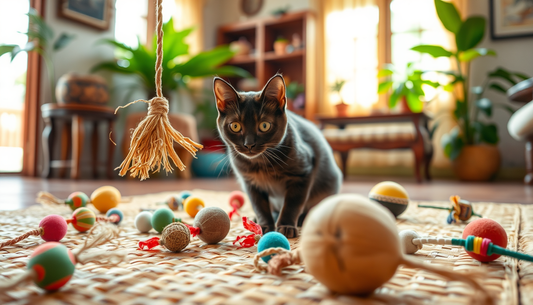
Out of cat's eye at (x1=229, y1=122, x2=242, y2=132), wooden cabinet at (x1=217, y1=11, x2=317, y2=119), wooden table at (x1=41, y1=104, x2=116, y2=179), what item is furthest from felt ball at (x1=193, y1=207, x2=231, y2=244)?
wooden cabinet at (x1=217, y1=11, x2=317, y2=119)

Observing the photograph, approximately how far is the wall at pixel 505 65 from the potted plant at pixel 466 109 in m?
0.42

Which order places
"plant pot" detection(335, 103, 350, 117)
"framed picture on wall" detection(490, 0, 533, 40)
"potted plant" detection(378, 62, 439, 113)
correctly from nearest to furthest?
"potted plant" detection(378, 62, 439, 113), "framed picture on wall" detection(490, 0, 533, 40), "plant pot" detection(335, 103, 350, 117)

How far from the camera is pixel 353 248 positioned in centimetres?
43

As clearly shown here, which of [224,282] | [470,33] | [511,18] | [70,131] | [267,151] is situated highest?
[511,18]

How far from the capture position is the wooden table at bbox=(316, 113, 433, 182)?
3451 mm

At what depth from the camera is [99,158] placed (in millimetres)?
3777

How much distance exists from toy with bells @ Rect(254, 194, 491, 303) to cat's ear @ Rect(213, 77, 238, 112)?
571 mm

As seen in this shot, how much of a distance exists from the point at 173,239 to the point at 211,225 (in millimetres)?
102

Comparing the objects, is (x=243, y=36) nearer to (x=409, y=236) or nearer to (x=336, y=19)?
(x=336, y=19)

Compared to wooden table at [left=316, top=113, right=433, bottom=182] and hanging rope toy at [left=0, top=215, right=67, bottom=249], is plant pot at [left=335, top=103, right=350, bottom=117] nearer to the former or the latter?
wooden table at [left=316, top=113, right=433, bottom=182]

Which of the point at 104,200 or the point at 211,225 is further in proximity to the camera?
the point at 104,200

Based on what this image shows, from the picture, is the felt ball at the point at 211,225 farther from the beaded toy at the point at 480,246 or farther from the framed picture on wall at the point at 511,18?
the framed picture on wall at the point at 511,18

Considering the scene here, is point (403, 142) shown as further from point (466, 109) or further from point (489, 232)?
point (489, 232)

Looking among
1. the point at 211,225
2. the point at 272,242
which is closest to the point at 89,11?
the point at 211,225
